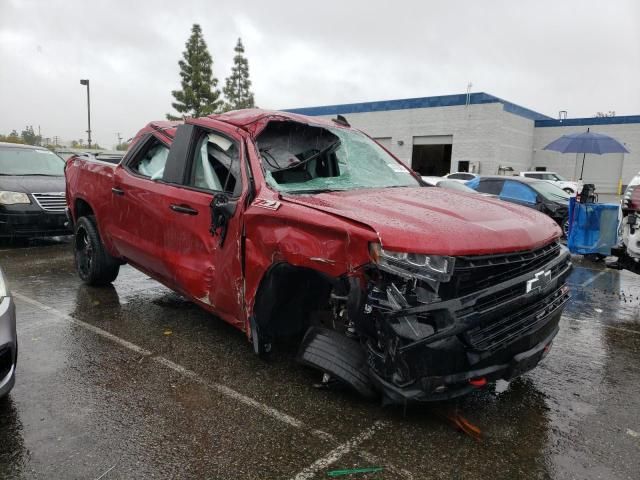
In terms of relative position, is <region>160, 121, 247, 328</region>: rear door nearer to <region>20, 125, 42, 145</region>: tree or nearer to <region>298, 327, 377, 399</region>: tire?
<region>298, 327, 377, 399</region>: tire

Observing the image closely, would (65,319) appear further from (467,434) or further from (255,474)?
(467,434)

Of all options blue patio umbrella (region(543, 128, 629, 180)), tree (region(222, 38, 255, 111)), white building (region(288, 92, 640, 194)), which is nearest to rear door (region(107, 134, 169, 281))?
blue patio umbrella (region(543, 128, 629, 180))

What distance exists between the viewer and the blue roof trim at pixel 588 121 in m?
28.0

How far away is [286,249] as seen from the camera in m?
2.91

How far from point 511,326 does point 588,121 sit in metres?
31.2

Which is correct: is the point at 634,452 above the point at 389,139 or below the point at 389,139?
below

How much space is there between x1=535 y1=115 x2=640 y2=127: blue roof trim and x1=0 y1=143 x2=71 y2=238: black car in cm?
2908

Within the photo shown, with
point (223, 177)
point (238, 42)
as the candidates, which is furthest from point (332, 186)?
point (238, 42)

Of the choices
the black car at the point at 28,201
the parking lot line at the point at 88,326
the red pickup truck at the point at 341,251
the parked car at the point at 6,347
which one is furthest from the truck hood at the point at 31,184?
the parked car at the point at 6,347

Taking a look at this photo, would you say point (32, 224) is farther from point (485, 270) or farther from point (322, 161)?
point (485, 270)

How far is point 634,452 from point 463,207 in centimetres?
161

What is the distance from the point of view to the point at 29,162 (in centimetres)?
905

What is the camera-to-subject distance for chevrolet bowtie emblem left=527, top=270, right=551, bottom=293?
273 centimetres

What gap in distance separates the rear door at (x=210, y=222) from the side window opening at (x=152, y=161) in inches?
15.6
